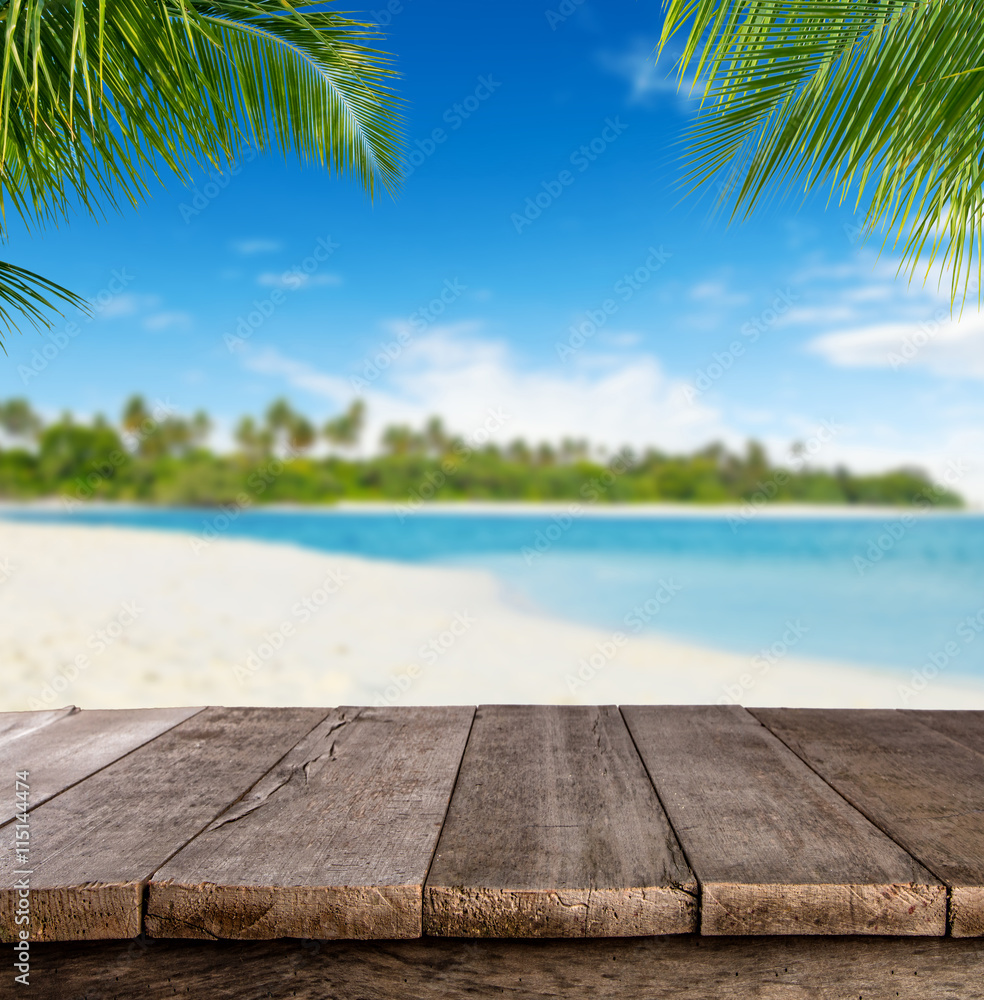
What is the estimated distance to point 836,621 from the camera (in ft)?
41.2

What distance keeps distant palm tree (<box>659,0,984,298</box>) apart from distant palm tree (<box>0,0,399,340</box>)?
1313 mm

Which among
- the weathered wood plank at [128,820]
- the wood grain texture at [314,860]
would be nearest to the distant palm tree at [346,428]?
the weathered wood plank at [128,820]

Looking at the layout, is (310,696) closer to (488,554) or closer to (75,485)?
(488,554)

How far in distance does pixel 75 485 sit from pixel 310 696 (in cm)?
3363

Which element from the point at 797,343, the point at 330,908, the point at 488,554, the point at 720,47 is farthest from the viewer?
the point at 797,343

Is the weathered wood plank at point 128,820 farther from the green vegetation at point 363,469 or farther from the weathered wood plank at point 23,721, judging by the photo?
the green vegetation at point 363,469

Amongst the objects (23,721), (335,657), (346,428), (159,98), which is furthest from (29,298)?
(346,428)

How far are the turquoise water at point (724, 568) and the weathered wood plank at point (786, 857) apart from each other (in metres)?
9.24

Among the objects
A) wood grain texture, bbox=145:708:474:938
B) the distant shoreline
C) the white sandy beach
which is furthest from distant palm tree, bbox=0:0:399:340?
the distant shoreline

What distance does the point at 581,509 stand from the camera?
128 ft

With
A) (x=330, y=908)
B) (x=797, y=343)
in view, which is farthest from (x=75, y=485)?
(x=330, y=908)

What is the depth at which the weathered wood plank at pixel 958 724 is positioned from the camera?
142 centimetres

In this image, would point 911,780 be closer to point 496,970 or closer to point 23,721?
point 496,970

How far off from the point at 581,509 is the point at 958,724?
124 feet
